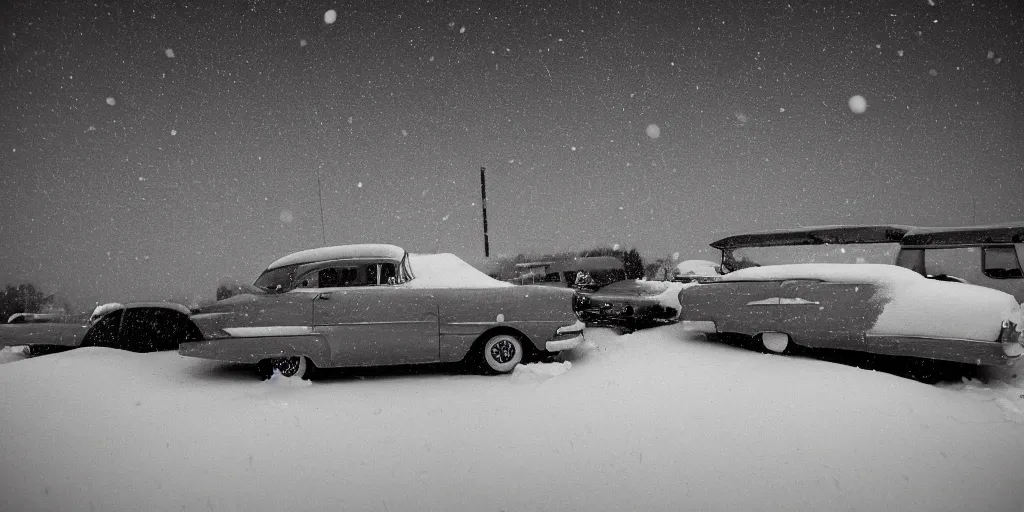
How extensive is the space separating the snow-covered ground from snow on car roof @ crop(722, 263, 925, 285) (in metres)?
1.15

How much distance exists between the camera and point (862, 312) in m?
5.18

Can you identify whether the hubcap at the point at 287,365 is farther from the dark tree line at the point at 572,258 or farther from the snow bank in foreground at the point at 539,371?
the dark tree line at the point at 572,258

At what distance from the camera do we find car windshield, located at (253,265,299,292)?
207 inches

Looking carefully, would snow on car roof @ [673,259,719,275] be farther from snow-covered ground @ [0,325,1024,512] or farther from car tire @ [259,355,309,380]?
car tire @ [259,355,309,380]

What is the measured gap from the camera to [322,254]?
18.0ft

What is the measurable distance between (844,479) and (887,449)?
638 mm

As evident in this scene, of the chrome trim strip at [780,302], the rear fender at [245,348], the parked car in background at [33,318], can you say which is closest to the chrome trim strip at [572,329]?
the chrome trim strip at [780,302]

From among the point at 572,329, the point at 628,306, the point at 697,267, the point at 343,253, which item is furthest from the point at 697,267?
the point at 343,253

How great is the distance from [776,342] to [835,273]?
101 centimetres

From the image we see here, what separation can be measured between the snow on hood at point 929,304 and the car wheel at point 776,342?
0.73m

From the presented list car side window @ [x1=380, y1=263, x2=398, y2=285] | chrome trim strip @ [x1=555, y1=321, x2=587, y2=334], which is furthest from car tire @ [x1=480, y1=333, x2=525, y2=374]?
car side window @ [x1=380, y1=263, x2=398, y2=285]

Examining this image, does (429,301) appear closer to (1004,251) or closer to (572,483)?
(572,483)

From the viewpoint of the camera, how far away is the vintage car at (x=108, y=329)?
19.4 feet

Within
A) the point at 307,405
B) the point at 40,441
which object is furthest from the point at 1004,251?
the point at 40,441
